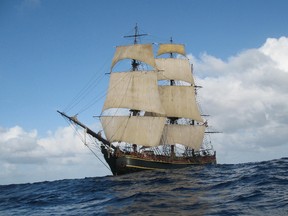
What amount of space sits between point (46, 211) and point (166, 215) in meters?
7.91

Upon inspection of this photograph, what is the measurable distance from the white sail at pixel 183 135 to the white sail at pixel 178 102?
222 centimetres

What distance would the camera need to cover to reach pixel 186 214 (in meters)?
14.8

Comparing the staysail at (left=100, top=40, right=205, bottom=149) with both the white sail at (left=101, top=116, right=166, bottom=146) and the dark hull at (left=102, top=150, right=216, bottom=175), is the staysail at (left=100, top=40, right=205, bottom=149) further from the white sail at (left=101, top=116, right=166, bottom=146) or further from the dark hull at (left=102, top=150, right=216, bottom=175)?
the dark hull at (left=102, top=150, right=216, bottom=175)

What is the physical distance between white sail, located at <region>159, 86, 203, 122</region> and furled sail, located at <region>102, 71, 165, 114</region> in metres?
10.2

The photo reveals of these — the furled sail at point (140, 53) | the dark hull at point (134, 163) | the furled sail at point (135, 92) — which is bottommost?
the dark hull at point (134, 163)

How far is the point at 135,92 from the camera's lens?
60.6 m

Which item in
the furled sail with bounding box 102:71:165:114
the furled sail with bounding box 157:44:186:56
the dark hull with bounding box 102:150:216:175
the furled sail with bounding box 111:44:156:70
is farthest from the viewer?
the furled sail with bounding box 157:44:186:56

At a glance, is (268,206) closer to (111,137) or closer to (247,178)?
(247,178)

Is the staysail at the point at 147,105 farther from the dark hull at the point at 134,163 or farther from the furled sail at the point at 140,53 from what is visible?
the dark hull at the point at 134,163

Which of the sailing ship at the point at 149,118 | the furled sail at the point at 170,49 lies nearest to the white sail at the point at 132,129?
the sailing ship at the point at 149,118

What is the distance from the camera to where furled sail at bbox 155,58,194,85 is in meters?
74.4

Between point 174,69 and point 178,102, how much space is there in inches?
307

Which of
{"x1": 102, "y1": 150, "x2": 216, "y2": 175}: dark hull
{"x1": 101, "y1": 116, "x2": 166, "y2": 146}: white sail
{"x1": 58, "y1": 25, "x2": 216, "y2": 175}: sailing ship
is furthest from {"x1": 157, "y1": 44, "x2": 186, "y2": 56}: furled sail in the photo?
{"x1": 102, "y1": 150, "x2": 216, "y2": 175}: dark hull

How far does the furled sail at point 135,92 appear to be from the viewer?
59.9 m
